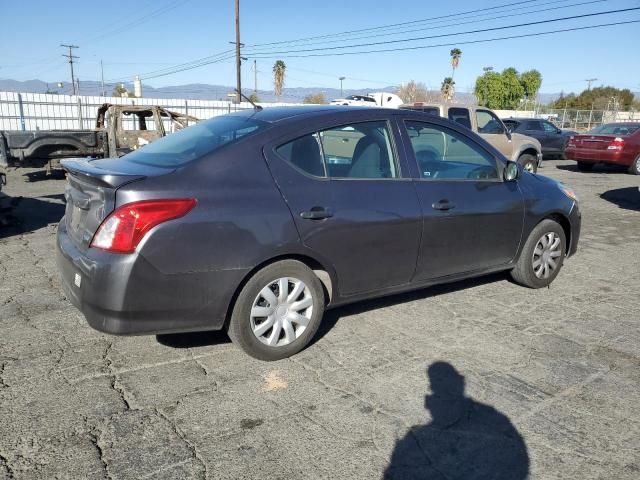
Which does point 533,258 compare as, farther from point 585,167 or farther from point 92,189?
point 585,167

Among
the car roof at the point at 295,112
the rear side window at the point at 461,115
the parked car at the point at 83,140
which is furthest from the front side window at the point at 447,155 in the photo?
the parked car at the point at 83,140

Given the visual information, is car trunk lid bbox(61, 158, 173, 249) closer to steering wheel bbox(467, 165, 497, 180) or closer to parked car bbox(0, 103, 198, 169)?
steering wheel bbox(467, 165, 497, 180)

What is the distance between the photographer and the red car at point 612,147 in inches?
603

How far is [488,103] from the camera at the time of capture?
69.4m

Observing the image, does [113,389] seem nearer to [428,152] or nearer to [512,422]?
[512,422]

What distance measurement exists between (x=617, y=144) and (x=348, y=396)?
50.5 ft

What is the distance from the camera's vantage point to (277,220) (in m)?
3.27

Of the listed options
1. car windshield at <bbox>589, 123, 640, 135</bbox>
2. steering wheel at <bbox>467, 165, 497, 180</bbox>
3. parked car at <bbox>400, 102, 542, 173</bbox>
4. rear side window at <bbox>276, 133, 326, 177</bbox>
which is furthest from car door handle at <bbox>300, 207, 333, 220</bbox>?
car windshield at <bbox>589, 123, 640, 135</bbox>

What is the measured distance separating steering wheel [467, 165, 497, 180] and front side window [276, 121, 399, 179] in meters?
0.90

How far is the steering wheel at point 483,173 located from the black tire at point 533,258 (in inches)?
30.2

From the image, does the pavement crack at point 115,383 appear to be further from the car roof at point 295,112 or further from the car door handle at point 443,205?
the car door handle at point 443,205

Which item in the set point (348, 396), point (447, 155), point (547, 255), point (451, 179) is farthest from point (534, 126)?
point (348, 396)

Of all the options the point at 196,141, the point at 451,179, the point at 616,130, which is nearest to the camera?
the point at 196,141

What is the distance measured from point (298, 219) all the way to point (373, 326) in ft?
4.18
